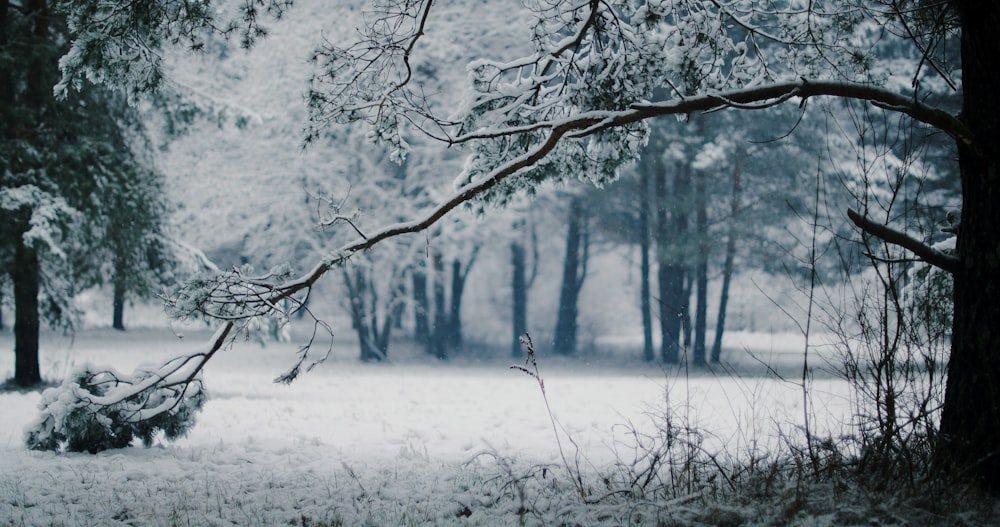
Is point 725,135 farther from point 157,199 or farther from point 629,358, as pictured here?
point 157,199

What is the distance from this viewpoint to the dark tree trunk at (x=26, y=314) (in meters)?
11.8

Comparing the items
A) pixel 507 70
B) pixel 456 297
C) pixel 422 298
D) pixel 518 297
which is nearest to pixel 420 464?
pixel 507 70

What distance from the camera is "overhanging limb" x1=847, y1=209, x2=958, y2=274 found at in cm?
427

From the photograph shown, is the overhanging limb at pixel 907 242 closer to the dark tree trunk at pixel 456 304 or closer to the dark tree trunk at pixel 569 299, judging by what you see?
the dark tree trunk at pixel 569 299

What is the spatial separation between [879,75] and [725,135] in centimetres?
1232

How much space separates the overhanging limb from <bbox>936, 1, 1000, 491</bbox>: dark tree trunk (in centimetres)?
7

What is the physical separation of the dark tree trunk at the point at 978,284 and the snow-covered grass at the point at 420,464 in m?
0.80

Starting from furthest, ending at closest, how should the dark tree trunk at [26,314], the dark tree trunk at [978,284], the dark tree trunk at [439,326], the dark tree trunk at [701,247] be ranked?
the dark tree trunk at [439,326] < the dark tree trunk at [701,247] < the dark tree trunk at [26,314] < the dark tree trunk at [978,284]

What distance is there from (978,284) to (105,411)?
280 inches

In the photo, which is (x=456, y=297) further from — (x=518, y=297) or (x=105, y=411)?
(x=105, y=411)

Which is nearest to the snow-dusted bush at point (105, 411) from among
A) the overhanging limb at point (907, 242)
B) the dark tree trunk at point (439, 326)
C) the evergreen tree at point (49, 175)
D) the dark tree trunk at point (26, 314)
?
the evergreen tree at point (49, 175)

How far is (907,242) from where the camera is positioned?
14.2 feet

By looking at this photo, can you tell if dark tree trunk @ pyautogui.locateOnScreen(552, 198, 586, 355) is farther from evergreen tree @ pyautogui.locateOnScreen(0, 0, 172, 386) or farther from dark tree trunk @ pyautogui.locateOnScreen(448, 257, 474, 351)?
evergreen tree @ pyautogui.locateOnScreen(0, 0, 172, 386)

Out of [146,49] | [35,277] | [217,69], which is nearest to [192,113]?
[35,277]
